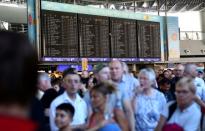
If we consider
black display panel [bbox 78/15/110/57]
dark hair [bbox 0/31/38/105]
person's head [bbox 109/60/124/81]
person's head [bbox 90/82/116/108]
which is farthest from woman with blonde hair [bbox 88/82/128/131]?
black display panel [bbox 78/15/110/57]

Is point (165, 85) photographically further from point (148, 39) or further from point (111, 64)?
point (148, 39)

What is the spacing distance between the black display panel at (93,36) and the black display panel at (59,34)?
0.42 metres

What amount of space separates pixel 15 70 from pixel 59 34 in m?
15.3

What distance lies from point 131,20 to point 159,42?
261 cm

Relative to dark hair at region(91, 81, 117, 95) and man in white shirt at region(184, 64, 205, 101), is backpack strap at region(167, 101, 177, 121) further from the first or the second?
man in white shirt at region(184, 64, 205, 101)

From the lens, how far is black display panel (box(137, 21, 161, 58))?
2077cm

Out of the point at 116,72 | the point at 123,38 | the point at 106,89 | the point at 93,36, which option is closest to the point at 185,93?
the point at 106,89

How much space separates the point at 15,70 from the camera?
99 cm

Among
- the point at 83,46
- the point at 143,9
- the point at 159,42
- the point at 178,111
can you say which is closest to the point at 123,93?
the point at 178,111

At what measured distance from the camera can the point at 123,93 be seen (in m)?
5.06

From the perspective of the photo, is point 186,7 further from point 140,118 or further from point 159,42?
point 140,118

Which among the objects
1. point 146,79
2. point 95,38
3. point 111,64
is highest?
point 95,38

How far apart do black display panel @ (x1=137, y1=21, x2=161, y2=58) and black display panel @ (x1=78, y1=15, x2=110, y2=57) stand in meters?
2.40

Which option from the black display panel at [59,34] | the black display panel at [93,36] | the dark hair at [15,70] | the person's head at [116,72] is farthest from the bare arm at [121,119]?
the black display panel at [93,36]
